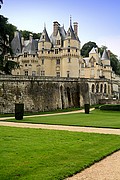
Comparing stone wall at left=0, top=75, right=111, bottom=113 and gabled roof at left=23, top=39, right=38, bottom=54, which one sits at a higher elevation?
gabled roof at left=23, top=39, right=38, bottom=54

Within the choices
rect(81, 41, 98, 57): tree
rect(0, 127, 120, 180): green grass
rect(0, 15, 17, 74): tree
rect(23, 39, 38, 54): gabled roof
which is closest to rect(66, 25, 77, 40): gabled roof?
rect(23, 39, 38, 54): gabled roof

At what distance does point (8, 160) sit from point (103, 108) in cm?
3036

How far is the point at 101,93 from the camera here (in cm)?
5053

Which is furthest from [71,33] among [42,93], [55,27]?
[42,93]

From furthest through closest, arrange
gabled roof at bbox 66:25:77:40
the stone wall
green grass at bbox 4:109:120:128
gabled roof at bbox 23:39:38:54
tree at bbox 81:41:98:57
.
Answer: tree at bbox 81:41:98:57
gabled roof at bbox 23:39:38:54
gabled roof at bbox 66:25:77:40
the stone wall
green grass at bbox 4:109:120:128

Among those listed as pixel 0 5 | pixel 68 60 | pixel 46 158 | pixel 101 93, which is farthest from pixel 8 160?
pixel 101 93

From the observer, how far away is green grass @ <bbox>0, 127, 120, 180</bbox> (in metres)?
7.25

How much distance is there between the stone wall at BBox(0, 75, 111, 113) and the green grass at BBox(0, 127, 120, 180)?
20.1 m

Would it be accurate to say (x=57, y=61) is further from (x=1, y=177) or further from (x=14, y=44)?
(x=1, y=177)

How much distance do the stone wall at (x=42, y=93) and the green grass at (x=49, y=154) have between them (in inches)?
792

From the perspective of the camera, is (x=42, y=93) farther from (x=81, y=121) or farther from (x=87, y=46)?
(x=87, y=46)

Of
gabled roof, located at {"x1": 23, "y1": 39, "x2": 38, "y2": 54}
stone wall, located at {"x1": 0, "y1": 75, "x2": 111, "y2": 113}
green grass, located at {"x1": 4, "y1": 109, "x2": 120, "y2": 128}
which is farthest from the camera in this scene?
gabled roof, located at {"x1": 23, "y1": 39, "x2": 38, "y2": 54}

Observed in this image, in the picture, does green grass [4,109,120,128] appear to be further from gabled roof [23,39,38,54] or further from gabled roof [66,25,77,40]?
gabled roof [23,39,38,54]

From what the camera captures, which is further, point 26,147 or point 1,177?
point 26,147
